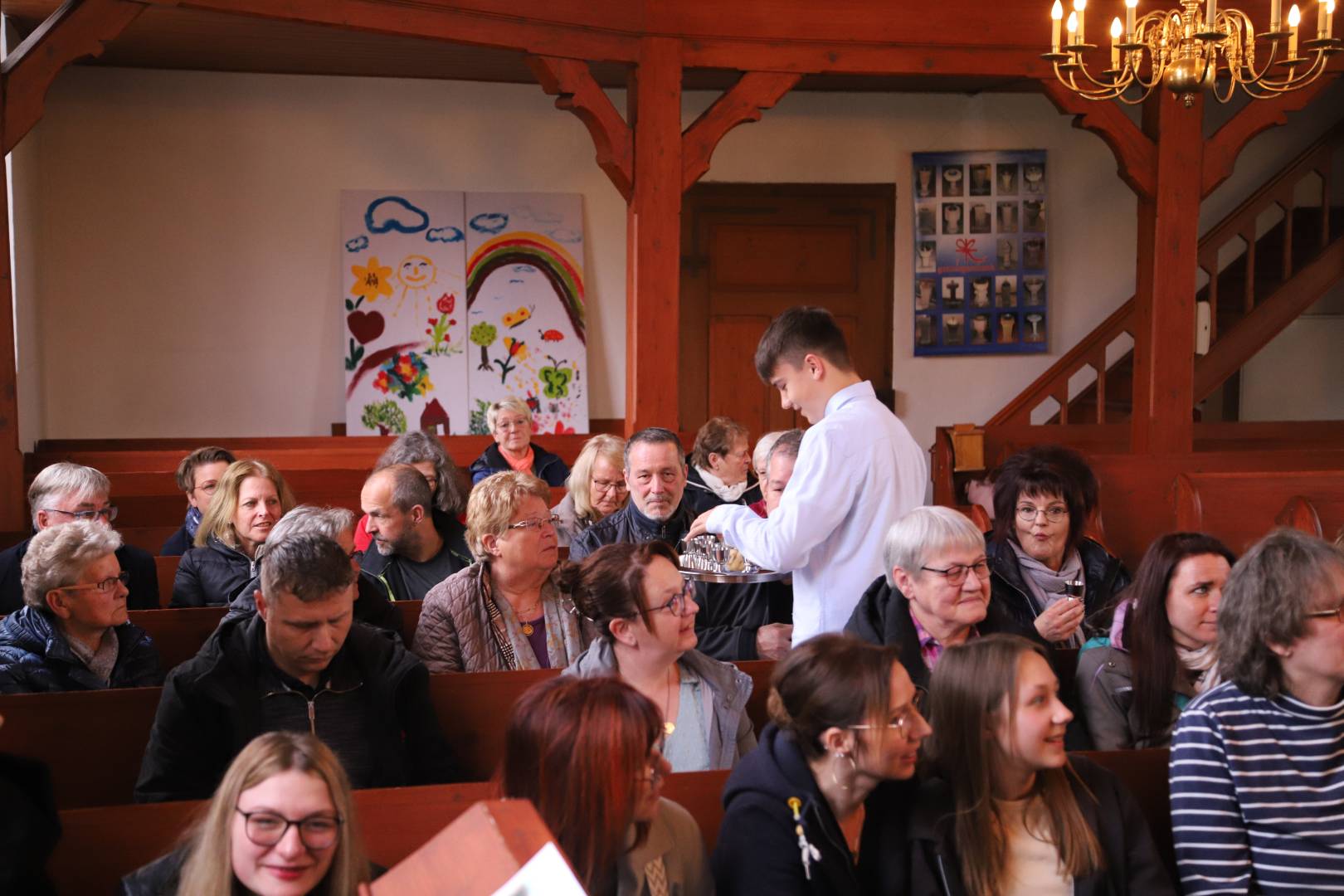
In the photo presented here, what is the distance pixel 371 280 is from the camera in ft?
30.0

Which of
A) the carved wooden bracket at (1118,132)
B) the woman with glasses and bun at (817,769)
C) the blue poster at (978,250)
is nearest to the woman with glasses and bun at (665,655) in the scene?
the woman with glasses and bun at (817,769)

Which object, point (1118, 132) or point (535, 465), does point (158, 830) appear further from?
point (1118, 132)

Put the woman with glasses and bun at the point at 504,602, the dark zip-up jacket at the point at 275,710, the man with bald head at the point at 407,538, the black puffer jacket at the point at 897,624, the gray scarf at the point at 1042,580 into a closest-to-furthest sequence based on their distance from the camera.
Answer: the dark zip-up jacket at the point at 275,710 < the black puffer jacket at the point at 897,624 < the woman with glasses and bun at the point at 504,602 < the gray scarf at the point at 1042,580 < the man with bald head at the point at 407,538

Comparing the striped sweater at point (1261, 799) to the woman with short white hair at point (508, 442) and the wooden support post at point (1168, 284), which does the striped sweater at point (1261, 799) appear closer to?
the woman with short white hair at point (508, 442)

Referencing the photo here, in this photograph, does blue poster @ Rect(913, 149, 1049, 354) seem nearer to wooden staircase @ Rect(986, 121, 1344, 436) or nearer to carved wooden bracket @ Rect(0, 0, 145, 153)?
wooden staircase @ Rect(986, 121, 1344, 436)

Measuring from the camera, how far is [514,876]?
711 mm

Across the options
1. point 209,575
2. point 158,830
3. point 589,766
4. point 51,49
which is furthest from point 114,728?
point 51,49

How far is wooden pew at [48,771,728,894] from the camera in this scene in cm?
Answer: 235

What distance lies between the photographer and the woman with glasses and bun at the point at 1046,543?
403 cm

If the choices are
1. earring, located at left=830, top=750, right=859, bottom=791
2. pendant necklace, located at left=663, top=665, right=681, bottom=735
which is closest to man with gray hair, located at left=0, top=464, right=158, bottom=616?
pendant necklace, located at left=663, top=665, right=681, bottom=735

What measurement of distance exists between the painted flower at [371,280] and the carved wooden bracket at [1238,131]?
522 centimetres

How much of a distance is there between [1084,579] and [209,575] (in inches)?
111

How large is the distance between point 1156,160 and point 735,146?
3302 mm

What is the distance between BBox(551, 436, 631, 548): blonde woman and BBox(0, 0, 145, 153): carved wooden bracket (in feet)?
8.38
